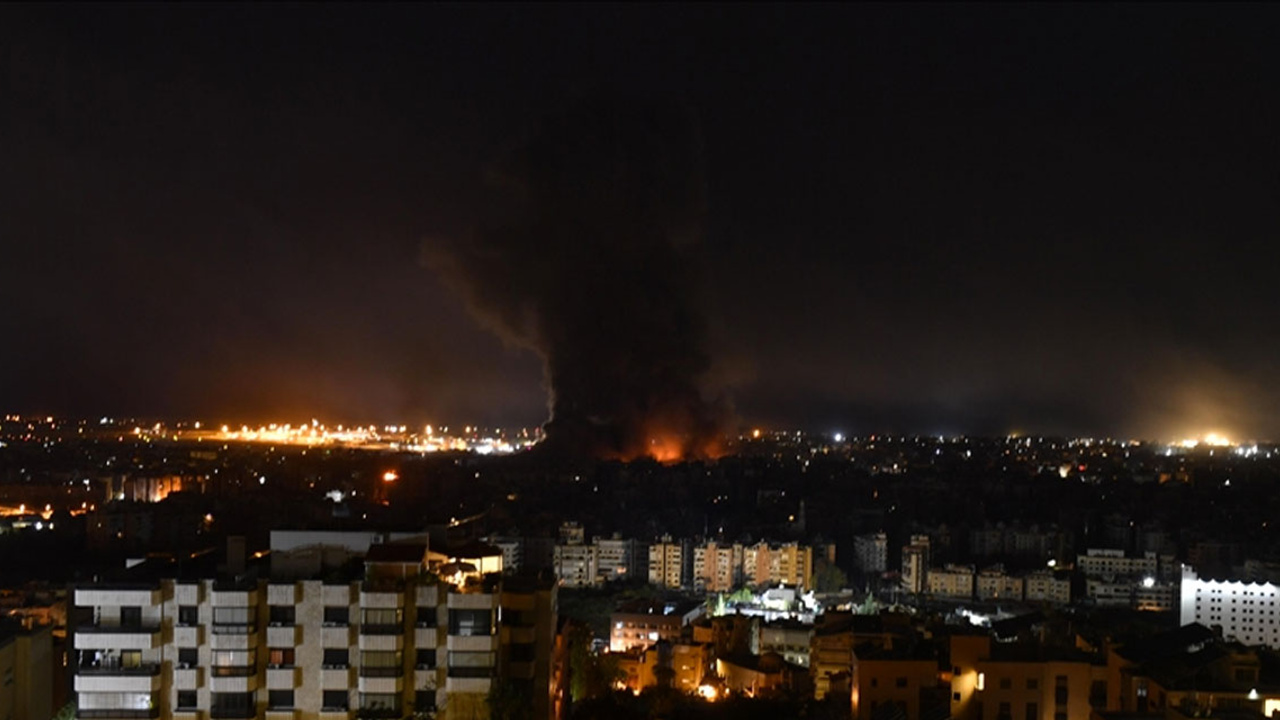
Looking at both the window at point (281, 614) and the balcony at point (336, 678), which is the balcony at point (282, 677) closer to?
the balcony at point (336, 678)

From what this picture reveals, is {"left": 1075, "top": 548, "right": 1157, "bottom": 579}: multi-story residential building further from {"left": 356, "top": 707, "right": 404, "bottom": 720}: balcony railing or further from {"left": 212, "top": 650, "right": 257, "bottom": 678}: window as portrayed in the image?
{"left": 212, "top": 650, "right": 257, "bottom": 678}: window

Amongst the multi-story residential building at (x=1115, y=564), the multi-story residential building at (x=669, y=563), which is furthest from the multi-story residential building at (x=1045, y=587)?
the multi-story residential building at (x=669, y=563)

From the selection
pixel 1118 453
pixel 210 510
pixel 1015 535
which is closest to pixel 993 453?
pixel 1118 453

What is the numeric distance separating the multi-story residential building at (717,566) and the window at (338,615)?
1884cm

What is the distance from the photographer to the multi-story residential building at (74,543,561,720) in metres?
7.06

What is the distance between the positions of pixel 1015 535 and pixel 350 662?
2562 centimetres

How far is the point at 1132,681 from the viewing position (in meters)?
9.17

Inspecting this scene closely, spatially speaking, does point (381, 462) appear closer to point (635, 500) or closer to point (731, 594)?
point (635, 500)

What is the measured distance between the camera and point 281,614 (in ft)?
23.6

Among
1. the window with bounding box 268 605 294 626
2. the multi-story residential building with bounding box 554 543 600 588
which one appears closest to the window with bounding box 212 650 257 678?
the window with bounding box 268 605 294 626

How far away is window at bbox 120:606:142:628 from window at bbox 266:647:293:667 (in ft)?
2.54

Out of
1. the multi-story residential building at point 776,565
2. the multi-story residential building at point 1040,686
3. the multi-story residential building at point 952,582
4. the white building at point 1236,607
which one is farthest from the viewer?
the multi-story residential building at point 776,565

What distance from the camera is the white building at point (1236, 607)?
17750 mm

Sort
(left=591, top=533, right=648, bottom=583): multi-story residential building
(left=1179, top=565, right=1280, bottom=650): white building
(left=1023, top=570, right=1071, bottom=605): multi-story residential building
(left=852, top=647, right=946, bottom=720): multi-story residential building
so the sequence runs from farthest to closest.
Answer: (left=591, top=533, right=648, bottom=583): multi-story residential building → (left=1023, top=570, right=1071, bottom=605): multi-story residential building → (left=1179, top=565, right=1280, bottom=650): white building → (left=852, top=647, right=946, bottom=720): multi-story residential building
